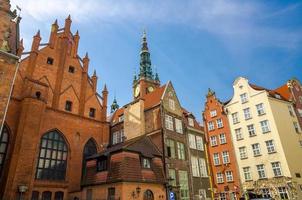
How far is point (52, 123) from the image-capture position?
23.7 m

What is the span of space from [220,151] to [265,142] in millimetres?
7140

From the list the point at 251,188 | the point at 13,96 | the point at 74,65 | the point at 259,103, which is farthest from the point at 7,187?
the point at 259,103

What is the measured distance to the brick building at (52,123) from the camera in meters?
19.6

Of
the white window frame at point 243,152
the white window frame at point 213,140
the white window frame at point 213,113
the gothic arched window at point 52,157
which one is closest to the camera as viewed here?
the gothic arched window at point 52,157

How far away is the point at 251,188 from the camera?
3089 cm

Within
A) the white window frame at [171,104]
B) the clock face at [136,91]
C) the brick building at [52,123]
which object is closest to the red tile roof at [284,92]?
the white window frame at [171,104]

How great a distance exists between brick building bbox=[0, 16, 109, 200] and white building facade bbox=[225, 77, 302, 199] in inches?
795

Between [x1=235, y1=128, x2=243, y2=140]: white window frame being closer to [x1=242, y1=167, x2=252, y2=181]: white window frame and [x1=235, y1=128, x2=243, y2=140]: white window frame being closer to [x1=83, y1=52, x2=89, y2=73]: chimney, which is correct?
[x1=242, y1=167, x2=252, y2=181]: white window frame

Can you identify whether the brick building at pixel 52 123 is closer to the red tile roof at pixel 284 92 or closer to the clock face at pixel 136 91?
the red tile roof at pixel 284 92

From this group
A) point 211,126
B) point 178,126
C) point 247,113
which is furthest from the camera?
point 211,126

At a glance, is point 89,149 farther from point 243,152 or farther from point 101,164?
point 243,152

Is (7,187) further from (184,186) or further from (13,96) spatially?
(184,186)

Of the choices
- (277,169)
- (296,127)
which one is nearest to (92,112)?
(277,169)

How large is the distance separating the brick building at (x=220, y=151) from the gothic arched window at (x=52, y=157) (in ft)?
75.5
